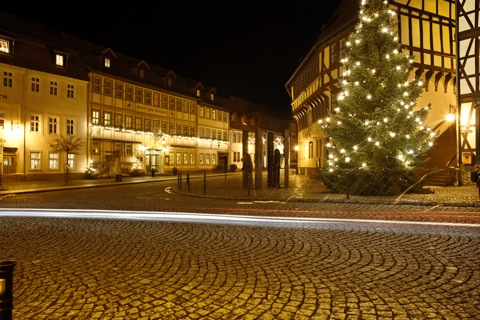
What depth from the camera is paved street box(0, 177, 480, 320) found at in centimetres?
457

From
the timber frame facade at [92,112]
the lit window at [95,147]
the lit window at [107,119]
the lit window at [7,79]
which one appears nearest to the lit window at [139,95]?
the timber frame facade at [92,112]

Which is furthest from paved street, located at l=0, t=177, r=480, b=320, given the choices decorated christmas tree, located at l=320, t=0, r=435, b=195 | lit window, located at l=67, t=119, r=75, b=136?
lit window, located at l=67, t=119, r=75, b=136

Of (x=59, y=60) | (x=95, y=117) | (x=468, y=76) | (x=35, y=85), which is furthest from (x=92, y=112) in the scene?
(x=468, y=76)

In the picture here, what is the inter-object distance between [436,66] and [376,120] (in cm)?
1194

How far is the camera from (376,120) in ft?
60.4

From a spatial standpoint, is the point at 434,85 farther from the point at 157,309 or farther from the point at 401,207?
the point at 157,309

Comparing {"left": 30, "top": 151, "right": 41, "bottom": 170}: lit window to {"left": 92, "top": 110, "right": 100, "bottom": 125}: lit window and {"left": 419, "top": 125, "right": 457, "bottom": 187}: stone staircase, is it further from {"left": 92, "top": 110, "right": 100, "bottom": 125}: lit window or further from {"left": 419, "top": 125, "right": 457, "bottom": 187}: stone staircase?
{"left": 419, "top": 125, "right": 457, "bottom": 187}: stone staircase

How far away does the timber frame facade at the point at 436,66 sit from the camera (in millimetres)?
A: 23969

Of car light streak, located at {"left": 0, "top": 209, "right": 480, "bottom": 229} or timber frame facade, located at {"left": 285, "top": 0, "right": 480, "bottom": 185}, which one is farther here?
timber frame facade, located at {"left": 285, "top": 0, "right": 480, "bottom": 185}

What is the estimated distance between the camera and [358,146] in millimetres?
18734

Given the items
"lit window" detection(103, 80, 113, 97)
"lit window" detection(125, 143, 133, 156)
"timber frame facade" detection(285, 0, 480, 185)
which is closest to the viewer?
"timber frame facade" detection(285, 0, 480, 185)

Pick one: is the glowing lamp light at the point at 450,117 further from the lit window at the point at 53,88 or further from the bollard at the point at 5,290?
the lit window at the point at 53,88

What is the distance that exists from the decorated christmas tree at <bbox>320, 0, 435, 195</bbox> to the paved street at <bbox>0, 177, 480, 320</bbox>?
6722 mm

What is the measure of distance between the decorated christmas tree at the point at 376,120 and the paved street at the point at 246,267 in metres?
6.72
